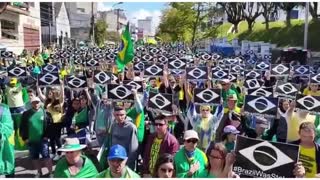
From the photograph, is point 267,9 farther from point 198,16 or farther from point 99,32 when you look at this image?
point 99,32

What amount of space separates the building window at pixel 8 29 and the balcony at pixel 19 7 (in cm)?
119

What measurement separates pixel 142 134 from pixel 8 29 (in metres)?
38.2

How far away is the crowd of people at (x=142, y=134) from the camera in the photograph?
514cm

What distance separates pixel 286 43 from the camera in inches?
1912

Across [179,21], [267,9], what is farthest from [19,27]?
[267,9]

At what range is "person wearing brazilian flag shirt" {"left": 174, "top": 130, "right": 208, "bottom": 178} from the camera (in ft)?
17.4

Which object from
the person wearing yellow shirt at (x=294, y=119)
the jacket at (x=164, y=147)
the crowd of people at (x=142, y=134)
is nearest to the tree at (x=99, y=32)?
the crowd of people at (x=142, y=134)

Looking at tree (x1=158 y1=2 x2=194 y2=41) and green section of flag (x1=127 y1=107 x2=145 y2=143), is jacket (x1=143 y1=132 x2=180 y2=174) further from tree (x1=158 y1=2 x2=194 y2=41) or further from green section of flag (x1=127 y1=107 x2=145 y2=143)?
tree (x1=158 y1=2 x2=194 y2=41)

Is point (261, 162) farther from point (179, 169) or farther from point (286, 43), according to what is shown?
point (286, 43)

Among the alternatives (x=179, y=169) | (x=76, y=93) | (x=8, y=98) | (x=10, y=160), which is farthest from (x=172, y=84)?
(x=179, y=169)

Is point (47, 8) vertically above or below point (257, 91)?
above

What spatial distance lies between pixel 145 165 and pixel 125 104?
2655 mm

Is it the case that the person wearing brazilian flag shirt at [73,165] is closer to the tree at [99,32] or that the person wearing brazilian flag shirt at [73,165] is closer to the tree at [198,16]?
the tree at [198,16]

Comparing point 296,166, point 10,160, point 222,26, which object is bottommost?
point 10,160
